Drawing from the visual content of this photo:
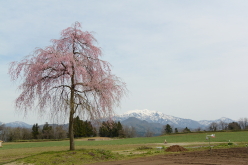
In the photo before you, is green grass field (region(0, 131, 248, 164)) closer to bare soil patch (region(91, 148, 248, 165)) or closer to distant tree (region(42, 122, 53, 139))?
bare soil patch (region(91, 148, 248, 165))

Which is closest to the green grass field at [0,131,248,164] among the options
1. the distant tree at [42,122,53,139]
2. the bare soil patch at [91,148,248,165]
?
the bare soil patch at [91,148,248,165]

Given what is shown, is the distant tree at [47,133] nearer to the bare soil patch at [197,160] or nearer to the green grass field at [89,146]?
the green grass field at [89,146]

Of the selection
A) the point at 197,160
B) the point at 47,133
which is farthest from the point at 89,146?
the point at 47,133

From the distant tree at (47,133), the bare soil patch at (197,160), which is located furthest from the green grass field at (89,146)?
the distant tree at (47,133)

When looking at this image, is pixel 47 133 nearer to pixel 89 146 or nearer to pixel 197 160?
pixel 89 146

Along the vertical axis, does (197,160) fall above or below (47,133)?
above

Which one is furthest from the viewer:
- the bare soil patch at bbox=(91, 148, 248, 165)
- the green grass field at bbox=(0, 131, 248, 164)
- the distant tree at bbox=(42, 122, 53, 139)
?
the distant tree at bbox=(42, 122, 53, 139)

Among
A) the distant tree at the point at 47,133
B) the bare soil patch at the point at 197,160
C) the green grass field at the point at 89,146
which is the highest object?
the bare soil patch at the point at 197,160

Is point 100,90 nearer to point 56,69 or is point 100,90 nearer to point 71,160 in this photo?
point 56,69

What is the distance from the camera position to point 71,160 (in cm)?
1492

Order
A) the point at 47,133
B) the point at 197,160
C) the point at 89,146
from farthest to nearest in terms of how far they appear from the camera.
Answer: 1. the point at 47,133
2. the point at 89,146
3. the point at 197,160

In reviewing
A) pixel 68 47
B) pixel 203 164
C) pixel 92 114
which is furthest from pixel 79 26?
pixel 203 164

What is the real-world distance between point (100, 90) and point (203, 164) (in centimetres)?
892

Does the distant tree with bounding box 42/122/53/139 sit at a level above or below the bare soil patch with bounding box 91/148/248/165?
below
